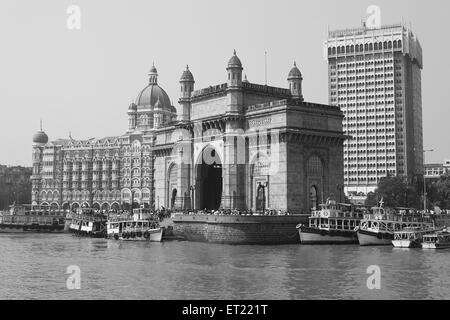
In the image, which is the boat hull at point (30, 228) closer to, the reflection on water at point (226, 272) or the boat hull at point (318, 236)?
the reflection on water at point (226, 272)

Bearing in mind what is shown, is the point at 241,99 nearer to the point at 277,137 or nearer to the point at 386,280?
the point at 277,137

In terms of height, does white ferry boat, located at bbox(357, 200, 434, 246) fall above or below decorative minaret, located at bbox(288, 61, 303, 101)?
below

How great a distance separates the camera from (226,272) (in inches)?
1681

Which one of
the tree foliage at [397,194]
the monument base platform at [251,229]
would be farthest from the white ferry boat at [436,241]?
the tree foliage at [397,194]

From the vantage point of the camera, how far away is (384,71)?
514ft

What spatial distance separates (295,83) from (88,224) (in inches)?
1489

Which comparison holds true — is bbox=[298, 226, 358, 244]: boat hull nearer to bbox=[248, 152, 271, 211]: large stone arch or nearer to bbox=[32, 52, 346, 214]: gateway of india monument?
bbox=[32, 52, 346, 214]: gateway of india monument

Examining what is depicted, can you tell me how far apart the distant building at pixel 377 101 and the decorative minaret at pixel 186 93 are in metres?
79.6

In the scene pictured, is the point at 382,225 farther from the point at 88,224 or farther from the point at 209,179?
the point at 88,224

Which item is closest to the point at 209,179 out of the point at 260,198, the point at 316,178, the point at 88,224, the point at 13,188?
the point at 260,198

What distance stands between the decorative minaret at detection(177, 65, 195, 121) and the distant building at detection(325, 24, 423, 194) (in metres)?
79.6

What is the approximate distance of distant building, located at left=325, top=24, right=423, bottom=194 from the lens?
6122 inches

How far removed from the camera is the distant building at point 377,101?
15550cm

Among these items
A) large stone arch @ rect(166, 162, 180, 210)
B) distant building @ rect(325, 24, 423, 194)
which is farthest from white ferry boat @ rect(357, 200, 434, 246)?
distant building @ rect(325, 24, 423, 194)
